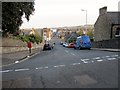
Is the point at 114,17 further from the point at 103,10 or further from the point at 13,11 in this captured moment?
the point at 13,11

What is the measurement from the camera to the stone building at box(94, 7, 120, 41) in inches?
2576

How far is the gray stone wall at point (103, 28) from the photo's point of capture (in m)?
67.4

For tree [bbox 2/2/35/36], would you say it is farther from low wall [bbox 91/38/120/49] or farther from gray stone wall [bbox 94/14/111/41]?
gray stone wall [bbox 94/14/111/41]

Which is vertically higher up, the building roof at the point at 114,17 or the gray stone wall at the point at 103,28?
the building roof at the point at 114,17

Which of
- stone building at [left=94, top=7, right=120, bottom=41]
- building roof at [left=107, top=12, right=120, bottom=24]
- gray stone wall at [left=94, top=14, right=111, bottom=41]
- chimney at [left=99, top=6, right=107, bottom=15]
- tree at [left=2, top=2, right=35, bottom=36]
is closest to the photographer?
tree at [left=2, top=2, right=35, bottom=36]

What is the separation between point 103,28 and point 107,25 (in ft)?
10.7

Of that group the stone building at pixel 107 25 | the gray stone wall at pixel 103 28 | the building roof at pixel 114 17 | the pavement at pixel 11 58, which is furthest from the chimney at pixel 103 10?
the pavement at pixel 11 58

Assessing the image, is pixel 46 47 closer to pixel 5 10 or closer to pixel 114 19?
pixel 114 19

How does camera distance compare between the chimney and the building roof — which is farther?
the chimney

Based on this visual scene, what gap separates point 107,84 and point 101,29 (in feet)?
207

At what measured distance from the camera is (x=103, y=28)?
71.2 metres

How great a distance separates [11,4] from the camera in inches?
907

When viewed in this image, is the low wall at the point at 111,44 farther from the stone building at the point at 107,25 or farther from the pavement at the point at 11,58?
the pavement at the point at 11,58

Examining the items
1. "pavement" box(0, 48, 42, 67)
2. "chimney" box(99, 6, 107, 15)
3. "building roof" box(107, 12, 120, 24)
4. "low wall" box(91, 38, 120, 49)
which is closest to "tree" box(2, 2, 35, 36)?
"pavement" box(0, 48, 42, 67)
